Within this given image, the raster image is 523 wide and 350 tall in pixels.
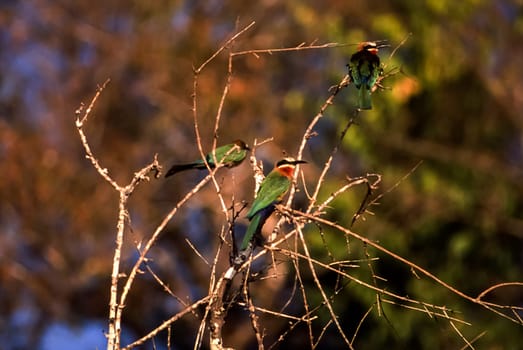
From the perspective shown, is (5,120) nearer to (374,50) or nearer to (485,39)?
(485,39)

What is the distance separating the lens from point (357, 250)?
13789 millimetres

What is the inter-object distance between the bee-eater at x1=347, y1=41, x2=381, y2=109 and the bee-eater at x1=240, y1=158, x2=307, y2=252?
0.63 m

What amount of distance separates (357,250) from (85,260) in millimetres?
6420

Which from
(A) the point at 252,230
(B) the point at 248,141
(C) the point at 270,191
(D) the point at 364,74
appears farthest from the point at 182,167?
(B) the point at 248,141

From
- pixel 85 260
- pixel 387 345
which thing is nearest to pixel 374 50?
pixel 387 345

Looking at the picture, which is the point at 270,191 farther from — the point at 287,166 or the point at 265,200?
the point at 287,166

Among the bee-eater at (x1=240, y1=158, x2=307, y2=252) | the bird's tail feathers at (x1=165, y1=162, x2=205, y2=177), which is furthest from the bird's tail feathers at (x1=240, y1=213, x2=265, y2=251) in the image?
the bird's tail feathers at (x1=165, y1=162, x2=205, y2=177)

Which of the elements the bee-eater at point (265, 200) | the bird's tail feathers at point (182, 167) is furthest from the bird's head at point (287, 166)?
the bird's tail feathers at point (182, 167)

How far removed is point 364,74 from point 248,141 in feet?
40.3

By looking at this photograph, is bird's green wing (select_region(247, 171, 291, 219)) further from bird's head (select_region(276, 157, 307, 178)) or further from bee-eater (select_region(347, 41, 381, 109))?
bee-eater (select_region(347, 41, 381, 109))

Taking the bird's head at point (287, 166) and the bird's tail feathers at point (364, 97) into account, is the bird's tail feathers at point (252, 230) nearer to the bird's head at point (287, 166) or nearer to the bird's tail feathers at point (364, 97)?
the bird's head at point (287, 166)

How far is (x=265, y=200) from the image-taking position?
499 cm

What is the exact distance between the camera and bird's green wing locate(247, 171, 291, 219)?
498 cm

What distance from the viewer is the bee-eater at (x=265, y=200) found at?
482cm
